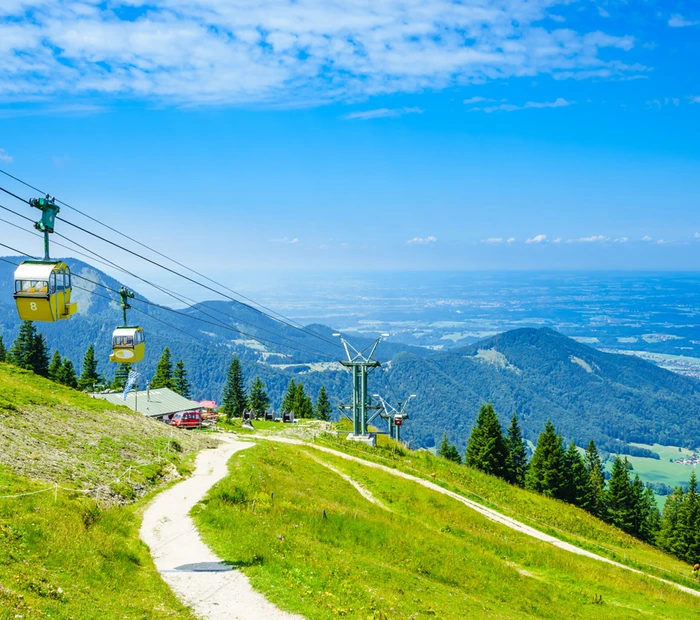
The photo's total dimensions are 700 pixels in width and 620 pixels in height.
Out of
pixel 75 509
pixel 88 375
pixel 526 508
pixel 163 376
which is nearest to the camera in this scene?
pixel 75 509

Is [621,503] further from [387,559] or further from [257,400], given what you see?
[387,559]

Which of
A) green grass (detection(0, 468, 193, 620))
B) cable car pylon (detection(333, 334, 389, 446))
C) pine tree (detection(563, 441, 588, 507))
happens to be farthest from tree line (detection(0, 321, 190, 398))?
green grass (detection(0, 468, 193, 620))

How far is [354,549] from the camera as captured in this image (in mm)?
23219

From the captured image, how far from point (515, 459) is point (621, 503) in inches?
677

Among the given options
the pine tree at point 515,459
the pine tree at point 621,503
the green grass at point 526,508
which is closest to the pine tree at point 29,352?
the green grass at point 526,508

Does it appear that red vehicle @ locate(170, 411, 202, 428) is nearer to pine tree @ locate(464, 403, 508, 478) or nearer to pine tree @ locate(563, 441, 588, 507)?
pine tree @ locate(464, 403, 508, 478)

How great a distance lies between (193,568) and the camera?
1781cm

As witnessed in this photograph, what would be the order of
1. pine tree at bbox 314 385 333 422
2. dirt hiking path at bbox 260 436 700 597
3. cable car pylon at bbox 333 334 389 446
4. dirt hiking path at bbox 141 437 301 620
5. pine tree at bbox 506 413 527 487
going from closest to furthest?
1. dirt hiking path at bbox 141 437 301 620
2. dirt hiking path at bbox 260 436 700 597
3. cable car pylon at bbox 333 334 389 446
4. pine tree at bbox 506 413 527 487
5. pine tree at bbox 314 385 333 422

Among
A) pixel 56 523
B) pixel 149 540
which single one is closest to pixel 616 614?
pixel 149 540

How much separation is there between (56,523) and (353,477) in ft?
85.9

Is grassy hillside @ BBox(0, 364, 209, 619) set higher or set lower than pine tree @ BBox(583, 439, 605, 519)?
higher

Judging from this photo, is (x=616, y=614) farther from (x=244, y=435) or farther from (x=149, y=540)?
(x=244, y=435)

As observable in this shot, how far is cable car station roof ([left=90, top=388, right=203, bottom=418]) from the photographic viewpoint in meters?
69.6

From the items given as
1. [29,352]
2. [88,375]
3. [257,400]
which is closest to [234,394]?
[257,400]
